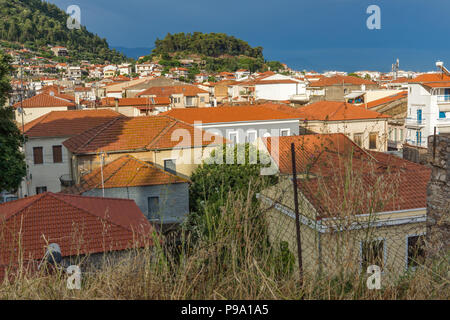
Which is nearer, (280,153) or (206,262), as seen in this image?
(206,262)

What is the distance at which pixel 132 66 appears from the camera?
115000mm

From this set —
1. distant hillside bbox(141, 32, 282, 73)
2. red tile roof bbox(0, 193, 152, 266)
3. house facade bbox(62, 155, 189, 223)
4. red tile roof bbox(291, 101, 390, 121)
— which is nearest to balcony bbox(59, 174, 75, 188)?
house facade bbox(62, 155, 189, 223)

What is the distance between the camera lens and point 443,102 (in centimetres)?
3078

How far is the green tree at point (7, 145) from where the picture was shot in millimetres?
13148

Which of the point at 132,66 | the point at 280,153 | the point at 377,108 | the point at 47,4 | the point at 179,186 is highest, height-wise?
the point at 47,4

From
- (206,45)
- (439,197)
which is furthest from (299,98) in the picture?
(206,45)

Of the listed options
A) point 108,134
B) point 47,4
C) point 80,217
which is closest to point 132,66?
point 47,4

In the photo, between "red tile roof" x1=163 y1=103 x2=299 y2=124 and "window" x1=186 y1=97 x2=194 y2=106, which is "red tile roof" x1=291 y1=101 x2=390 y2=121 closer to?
"red tile roof" x1=163 y1=103 x2=299 y2=124

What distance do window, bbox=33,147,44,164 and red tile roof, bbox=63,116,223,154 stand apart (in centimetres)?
384

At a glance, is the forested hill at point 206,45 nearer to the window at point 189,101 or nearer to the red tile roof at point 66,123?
the window at point 189,101

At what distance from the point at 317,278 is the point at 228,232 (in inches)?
29.1

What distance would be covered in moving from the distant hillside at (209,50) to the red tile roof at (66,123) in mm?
81887

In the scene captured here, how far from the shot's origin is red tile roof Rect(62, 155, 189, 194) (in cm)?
1560
